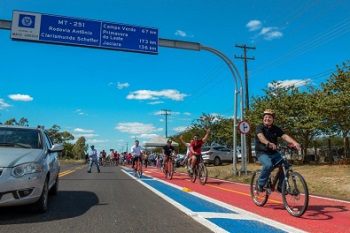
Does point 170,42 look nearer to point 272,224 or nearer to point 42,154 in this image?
point 42,154

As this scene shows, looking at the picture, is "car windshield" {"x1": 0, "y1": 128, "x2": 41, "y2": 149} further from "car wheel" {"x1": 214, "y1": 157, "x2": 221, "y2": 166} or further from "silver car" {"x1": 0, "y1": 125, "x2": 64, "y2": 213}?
"car wheel" {"x1": 214, "y1": 157, "x2": 221, "y2": 166}

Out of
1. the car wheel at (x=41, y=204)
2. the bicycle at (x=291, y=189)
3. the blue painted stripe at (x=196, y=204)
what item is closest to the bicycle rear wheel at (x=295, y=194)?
the bicycle at (x=291, y=189)

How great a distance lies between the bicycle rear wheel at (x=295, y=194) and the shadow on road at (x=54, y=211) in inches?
138

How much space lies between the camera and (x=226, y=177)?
15227mm

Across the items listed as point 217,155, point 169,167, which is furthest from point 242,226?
point 217,155

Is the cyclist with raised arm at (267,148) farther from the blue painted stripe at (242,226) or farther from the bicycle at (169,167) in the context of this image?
the bicycle at (169,167)

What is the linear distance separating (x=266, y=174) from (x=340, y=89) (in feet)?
48.6

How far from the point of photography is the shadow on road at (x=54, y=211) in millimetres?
5199

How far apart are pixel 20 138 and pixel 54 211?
59.4 inches

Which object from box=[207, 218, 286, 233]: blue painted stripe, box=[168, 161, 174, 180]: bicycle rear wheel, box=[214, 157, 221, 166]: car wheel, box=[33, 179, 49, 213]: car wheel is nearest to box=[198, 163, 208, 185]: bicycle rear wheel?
box=[168, 161, 174, 180]: bicycle rear wheel

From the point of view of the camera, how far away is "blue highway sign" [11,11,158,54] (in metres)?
14.7

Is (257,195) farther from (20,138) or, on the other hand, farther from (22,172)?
(20,138)

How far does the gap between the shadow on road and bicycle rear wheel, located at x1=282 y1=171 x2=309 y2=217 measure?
350cm

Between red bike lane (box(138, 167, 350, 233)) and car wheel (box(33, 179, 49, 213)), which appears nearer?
red bike lane (box(138, 167, 350, 233))
